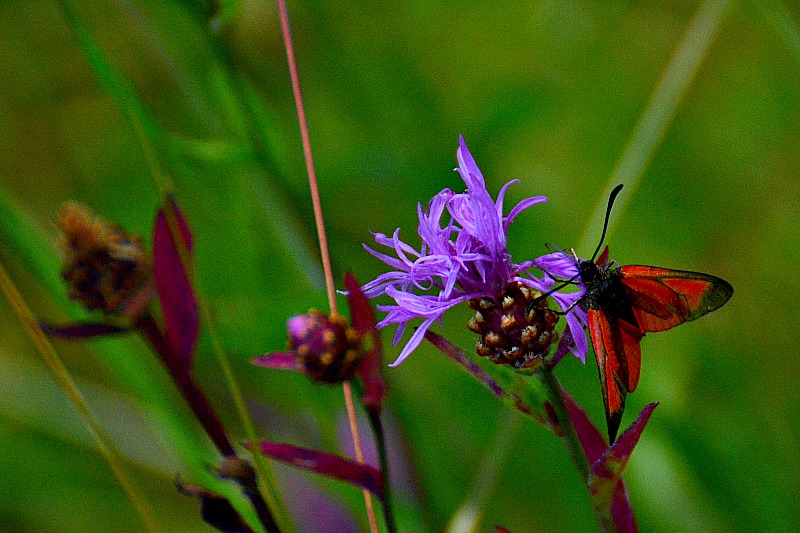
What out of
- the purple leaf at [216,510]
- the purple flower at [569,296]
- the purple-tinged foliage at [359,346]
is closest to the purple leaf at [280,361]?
the purple-tinged foliage at [359,346]

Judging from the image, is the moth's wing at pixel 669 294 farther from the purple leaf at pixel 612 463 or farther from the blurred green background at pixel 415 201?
the blurred green background at pixel 415 201

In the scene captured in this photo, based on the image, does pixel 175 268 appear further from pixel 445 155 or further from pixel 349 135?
pixel 349 135

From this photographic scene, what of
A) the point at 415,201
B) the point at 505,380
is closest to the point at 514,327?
the point at 505,380

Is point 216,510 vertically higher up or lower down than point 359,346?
lower down

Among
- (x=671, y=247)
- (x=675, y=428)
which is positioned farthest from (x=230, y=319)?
(x=671, y=247)

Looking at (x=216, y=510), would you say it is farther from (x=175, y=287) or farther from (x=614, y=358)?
(x=614, y=358)

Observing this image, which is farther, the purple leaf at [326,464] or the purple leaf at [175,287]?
the purple leaf at [175,287]
